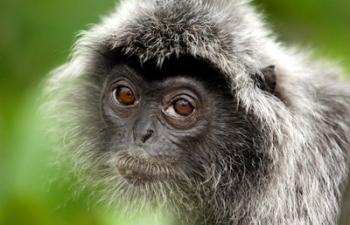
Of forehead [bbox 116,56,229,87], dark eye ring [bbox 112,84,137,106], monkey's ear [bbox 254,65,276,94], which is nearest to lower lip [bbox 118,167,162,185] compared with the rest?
dark eye ring [bbox 112,84,137,106]

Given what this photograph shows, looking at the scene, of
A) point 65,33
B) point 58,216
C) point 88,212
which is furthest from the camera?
point 65,33

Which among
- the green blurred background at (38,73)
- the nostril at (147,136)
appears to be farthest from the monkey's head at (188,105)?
the green blurred background at (38,73)

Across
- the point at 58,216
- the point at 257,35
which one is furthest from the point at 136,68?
the point at 58,216

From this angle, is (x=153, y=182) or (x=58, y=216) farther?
(x=153, y=182)

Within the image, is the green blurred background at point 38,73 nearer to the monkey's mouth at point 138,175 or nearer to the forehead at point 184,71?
the monkey's mouth at point 138,175

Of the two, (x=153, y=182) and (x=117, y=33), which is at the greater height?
(x=117, y=33)

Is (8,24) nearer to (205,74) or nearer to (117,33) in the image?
(117,33)

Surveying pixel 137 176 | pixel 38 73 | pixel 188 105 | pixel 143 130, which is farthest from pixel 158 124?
pixel 38 73
